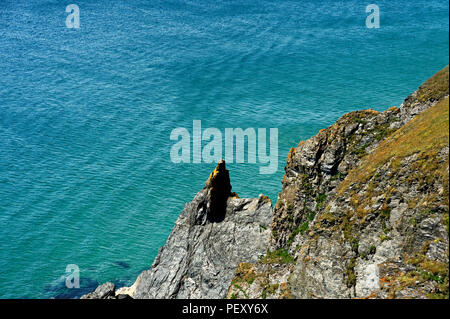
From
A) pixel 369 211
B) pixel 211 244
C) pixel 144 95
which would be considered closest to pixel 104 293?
pixel 211 244

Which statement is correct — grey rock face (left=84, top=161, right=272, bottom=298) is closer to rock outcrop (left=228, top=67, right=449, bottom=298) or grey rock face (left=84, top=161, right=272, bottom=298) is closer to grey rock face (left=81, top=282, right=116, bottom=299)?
grey rock face (left=81, top=282, right=116, bottom=299)

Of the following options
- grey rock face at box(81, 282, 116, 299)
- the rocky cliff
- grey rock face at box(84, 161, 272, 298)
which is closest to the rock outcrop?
the rocky cliff

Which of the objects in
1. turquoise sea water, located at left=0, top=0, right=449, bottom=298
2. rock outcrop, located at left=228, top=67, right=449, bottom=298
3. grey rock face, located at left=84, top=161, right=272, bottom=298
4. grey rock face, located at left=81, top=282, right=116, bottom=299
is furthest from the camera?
turquoise sea water, located at left=0, top=0, right=449, bottom=298

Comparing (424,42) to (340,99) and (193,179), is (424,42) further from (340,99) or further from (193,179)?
(193,179)

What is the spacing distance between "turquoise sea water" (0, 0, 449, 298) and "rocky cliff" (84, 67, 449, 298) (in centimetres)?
2613

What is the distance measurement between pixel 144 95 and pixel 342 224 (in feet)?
354

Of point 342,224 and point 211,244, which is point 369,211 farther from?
point 211,244

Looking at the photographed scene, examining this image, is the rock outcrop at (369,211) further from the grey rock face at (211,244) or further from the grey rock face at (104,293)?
the grey rock face at (104,293)

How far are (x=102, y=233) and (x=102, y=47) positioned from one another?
93.3 metres

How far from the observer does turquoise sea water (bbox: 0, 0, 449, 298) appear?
3250 inches

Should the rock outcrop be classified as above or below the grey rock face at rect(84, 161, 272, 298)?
above

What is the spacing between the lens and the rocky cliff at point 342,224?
2609 cm

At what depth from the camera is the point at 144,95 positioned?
434ft

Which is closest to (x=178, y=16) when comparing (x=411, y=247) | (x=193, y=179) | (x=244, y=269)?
(x=193, y=179)
